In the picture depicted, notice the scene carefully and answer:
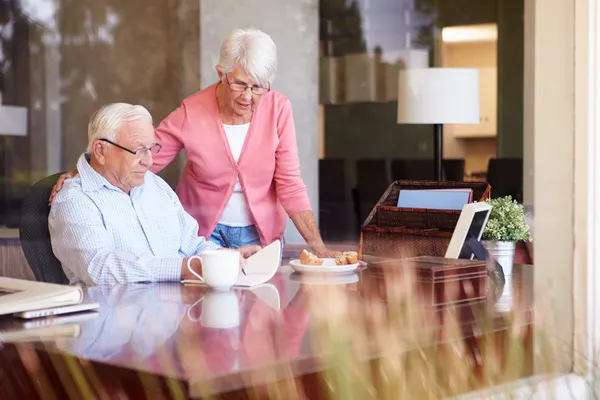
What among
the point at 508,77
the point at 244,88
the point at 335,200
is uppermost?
the point at 508,77

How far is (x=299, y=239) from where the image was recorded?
12.1 feet

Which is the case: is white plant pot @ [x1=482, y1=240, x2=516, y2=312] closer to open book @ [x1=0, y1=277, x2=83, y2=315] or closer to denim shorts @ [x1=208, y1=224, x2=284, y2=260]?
denim shorts @ [x1=208, y1=224, x2=284, y2=260]

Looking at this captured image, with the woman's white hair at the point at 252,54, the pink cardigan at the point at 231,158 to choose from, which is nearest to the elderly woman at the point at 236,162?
the pink cardigan at the point at 231,158

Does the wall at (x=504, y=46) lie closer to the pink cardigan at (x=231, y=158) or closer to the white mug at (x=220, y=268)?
the pink cardigan at (x=231, y=158)

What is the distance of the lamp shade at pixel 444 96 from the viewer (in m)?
4.31

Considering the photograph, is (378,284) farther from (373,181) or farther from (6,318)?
(373,181)

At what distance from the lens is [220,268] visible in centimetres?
210

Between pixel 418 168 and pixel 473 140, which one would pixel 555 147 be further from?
pixel 473 140

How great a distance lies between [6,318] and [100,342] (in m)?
0.33

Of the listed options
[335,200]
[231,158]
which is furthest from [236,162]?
[335,200]

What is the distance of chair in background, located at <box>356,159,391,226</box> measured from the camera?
6.32 metres

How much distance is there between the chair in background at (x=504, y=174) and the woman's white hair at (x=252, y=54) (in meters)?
3.22

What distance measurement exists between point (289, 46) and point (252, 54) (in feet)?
7.80

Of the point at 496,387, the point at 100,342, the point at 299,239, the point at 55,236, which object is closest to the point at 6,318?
the point at 100,342
